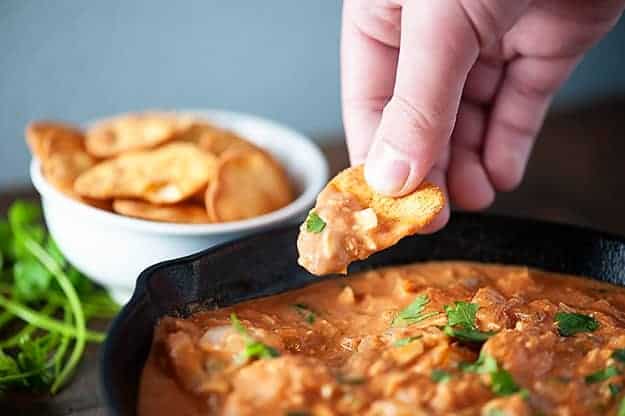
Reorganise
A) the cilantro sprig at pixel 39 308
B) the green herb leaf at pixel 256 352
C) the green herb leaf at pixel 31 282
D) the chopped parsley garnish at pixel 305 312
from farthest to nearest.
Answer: the green herb leaf at pixel 31 282 < the cilantro sprig at pixel 39 308 < the chopped parsley garnish at pixel 305 312 < the green herb leaf at pixel 256 352


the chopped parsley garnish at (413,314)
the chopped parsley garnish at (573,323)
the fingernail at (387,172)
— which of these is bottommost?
the chopped parsley garnish at (413,314)

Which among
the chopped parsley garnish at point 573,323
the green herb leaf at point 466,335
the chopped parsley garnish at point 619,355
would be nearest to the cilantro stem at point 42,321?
the green herb leaf at point 466,335

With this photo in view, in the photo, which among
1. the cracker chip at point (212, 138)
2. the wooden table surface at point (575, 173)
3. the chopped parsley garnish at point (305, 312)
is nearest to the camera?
the chopped parsley garnish at point (305, 312)

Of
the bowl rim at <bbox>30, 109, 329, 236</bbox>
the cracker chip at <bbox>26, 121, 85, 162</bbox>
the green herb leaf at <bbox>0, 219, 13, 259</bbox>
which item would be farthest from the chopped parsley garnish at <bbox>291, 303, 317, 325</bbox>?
the green herb leaf at <bbox>0, 219, 13, 259</bbox>

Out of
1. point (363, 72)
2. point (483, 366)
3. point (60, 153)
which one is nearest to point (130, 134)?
point (60, 153)

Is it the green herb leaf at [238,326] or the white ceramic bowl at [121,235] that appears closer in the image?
the green herb leaf at [238,326]

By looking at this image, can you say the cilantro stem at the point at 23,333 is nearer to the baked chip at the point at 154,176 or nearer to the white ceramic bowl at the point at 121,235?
the white ceramic bowl at the point at 121,235
